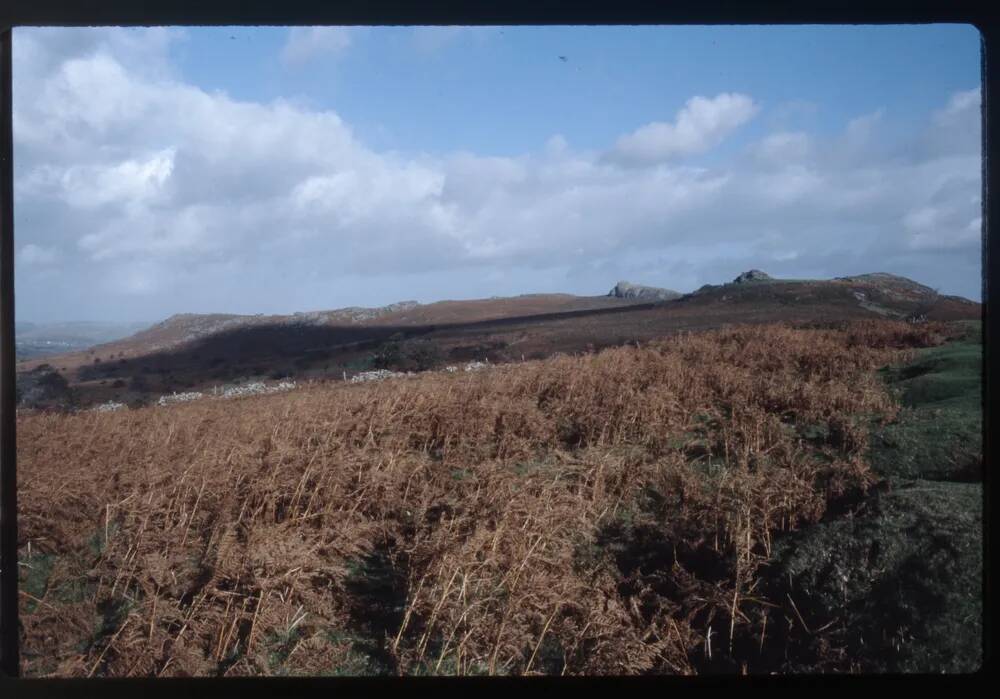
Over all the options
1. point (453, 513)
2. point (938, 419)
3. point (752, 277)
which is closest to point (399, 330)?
point (453, 513)

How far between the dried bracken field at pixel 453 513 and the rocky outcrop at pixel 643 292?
0.24m

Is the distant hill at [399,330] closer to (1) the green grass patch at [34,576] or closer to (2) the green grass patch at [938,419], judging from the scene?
(2) the green grass patch at [938,419]

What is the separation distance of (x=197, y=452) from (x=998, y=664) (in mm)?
3848

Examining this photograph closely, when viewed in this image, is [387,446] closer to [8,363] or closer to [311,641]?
[311,641]

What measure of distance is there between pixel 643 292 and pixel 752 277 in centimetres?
54

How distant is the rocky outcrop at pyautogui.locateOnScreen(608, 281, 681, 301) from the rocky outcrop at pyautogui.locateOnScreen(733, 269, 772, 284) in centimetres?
31

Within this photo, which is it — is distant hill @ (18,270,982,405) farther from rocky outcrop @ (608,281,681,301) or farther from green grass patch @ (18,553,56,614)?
green grass patch @ (18,553,56,614)

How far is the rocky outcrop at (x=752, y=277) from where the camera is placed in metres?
3.39

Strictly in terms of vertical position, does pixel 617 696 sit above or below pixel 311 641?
below

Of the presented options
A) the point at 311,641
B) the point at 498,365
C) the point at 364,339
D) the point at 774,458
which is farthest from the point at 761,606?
the point at 364,339

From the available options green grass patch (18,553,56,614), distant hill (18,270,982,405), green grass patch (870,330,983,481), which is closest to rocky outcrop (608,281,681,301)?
distant hill (18,270,982,405)

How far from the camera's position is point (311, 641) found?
120 inches

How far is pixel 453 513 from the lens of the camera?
329cm

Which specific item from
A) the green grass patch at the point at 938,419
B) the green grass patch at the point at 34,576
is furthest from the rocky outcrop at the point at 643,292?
the green grass patch at the point at 34,576
